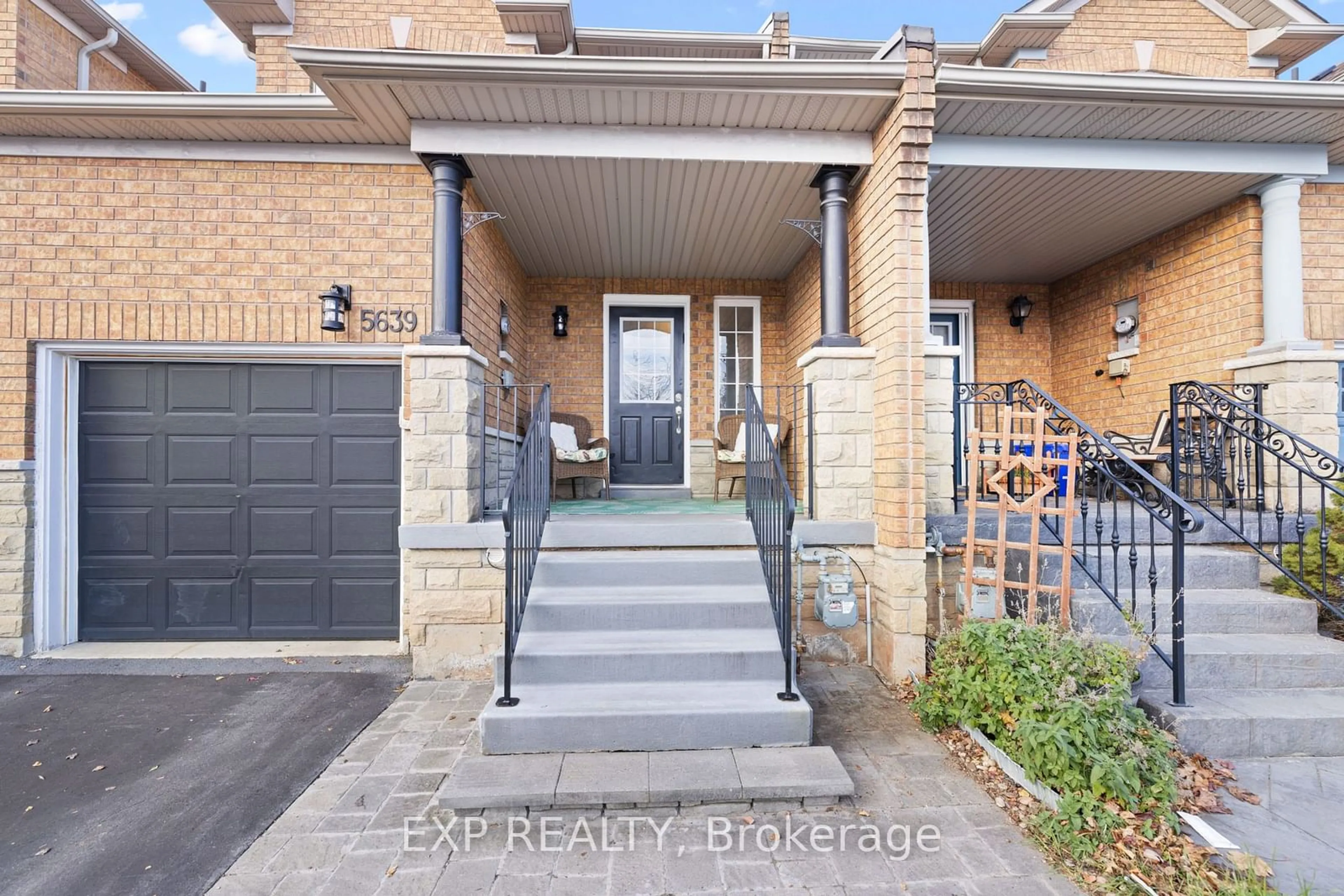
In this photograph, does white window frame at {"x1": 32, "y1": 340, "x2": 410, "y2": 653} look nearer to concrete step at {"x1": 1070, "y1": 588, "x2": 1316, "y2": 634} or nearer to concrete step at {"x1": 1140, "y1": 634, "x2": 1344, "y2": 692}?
concrete step at {"x1": 1070, "y1": 588, "x2": 1316, "y2": 634}

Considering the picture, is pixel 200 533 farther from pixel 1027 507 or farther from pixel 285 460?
pixel 1027 507

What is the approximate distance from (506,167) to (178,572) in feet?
11.9

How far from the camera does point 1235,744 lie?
2.56 meters

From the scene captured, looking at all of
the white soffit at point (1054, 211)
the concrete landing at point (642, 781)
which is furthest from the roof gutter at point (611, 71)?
the concrete landing at point (642, 781)

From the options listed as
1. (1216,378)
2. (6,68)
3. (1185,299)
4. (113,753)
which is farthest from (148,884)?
(1185,299)

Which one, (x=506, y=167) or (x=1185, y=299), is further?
(x=1185, y=299)

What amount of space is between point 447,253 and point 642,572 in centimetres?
233

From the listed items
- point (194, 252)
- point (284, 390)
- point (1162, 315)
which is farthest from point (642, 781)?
point (1162, 315)

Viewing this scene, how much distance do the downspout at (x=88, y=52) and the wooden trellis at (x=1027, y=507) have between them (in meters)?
7.77

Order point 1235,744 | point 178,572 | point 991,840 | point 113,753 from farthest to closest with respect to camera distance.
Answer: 1. point 178,572
2. point 113,753
3. point 1235,744
4. point 991,840

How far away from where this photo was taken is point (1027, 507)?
3.12m

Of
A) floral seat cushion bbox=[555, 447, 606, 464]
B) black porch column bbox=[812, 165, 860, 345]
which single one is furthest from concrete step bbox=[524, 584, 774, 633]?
floral seat cushion bbox=[555, 447, 606, 464]

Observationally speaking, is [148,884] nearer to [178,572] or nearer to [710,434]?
[178,572]

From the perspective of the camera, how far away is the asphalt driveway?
2.02 metres
